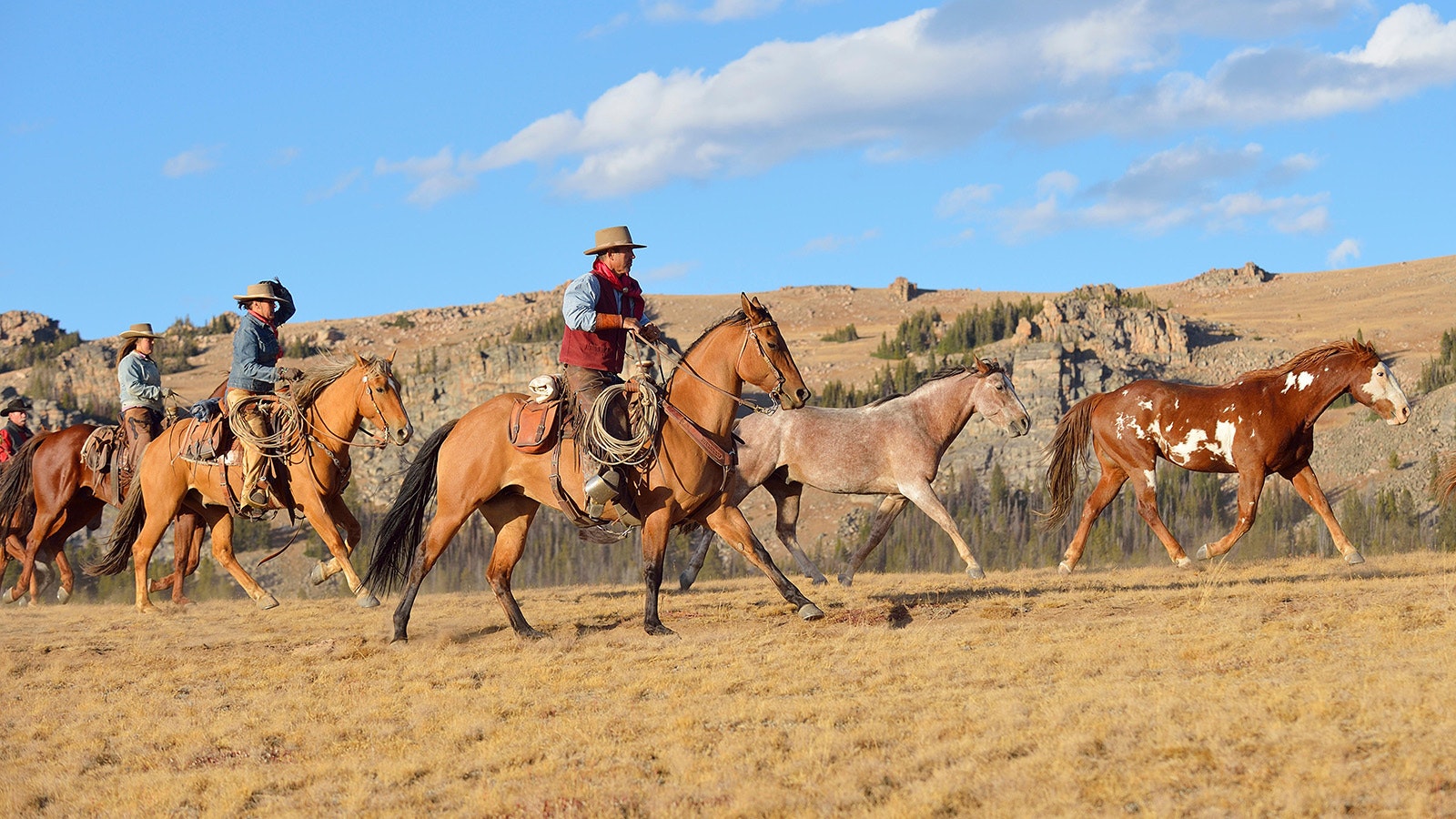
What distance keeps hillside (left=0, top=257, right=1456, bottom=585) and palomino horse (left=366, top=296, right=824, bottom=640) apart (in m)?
75.7

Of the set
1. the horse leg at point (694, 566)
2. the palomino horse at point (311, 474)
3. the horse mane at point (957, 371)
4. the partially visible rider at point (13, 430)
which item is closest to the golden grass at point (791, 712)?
the palomino horse at point (311, 474)

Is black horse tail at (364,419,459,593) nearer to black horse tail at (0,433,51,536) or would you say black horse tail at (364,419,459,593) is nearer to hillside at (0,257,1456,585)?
black horse tail at (0,433,51,536)

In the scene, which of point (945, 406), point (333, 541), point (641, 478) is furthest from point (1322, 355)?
point (333, 541)

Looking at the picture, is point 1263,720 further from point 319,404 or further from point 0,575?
point 0,575

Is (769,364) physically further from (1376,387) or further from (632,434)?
(1376,387)

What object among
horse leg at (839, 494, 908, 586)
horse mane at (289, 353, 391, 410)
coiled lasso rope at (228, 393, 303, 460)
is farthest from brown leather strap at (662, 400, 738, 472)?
horse leg at (839, 494, 908, 586)

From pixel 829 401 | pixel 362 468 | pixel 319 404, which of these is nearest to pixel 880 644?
pixel 319 404

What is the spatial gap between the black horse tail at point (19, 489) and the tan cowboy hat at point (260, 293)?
5927mm

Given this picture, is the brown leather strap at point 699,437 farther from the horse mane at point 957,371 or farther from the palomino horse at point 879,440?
the horse mane at point 957,371

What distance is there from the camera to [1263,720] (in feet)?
25.0

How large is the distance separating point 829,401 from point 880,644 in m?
95.7

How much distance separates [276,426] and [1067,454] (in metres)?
10.3

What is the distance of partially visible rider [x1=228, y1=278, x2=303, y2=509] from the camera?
14.4m

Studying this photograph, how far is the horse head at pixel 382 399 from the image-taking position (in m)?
13.6
